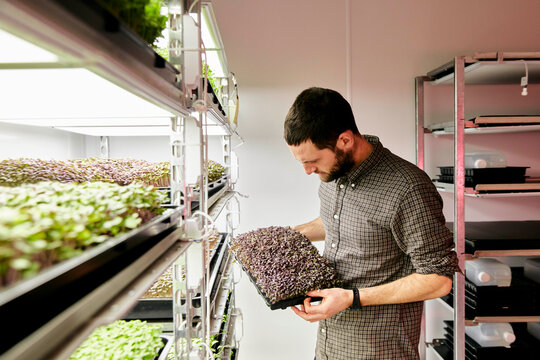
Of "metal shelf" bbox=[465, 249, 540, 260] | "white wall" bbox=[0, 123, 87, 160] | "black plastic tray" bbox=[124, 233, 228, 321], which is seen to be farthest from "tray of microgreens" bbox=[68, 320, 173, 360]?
"metal shelf" bbox=[465, 249, 540, 260]

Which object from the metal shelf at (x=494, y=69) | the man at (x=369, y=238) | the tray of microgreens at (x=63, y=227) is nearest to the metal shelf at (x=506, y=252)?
the man at (x=369, y=238)

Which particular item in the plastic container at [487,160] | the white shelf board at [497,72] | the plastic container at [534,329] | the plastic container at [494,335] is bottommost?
the plastic container at [534,329]

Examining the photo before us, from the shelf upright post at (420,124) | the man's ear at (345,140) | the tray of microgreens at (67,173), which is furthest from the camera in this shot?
the shelf upright post at (420,124)

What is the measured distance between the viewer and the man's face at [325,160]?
1.49 m

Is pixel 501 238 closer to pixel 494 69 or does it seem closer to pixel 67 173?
pixel 494 69

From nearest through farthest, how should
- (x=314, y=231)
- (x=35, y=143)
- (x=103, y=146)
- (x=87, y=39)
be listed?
(x=87, y=39) < (x=35, y=143) < (x=314, y=231) < (x=103, y=146)

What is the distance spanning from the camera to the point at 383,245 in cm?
152

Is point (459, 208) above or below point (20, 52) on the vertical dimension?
below

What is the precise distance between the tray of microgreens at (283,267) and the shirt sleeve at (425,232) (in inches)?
13.9

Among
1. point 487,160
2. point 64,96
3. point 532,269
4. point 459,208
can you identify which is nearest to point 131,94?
point 64,96

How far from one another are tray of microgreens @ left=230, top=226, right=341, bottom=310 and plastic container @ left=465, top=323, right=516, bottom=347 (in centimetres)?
161

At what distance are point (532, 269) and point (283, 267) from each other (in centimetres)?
238

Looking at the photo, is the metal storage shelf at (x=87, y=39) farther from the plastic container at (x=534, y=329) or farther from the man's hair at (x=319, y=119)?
the plastic container at (x=534, y=329)

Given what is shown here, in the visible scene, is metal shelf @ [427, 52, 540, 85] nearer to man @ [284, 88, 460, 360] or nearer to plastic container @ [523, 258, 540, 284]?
man @ [284, 88, 460, 360]
